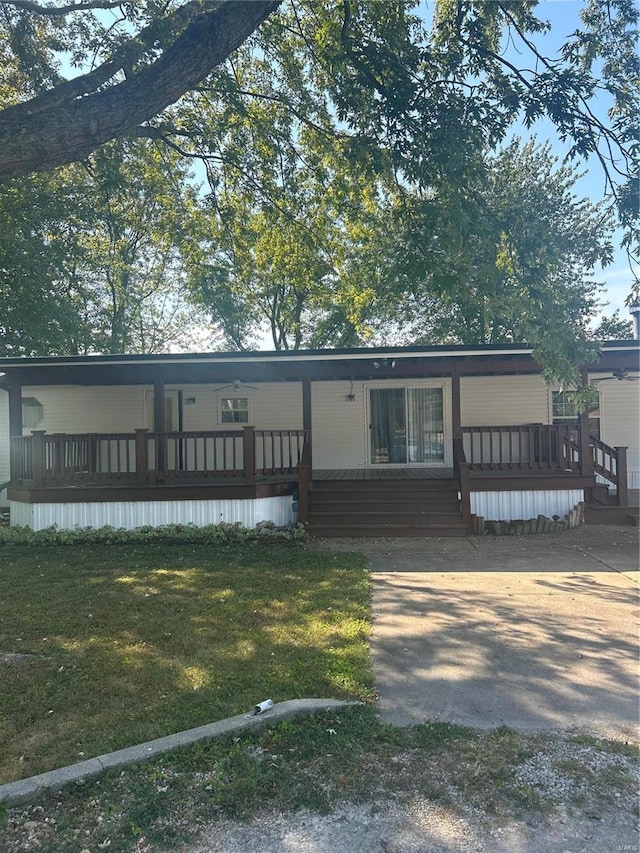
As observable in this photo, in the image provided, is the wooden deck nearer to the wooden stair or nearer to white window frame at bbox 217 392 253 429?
the wooden stair

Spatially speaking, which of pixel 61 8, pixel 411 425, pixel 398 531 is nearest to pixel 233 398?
pixel 411 425

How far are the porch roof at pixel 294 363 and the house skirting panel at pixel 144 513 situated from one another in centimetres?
265

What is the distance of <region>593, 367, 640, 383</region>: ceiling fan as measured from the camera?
10470mm

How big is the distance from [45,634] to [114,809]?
8.87 feet

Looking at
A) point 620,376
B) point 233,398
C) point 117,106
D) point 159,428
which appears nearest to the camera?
point 117,106

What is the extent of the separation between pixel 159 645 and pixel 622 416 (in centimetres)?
1174

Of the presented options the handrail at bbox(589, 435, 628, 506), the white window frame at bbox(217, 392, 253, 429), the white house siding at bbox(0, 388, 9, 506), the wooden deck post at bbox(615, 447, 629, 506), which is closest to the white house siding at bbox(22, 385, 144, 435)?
the white house siding at bbox(0, 388, 9, 506)

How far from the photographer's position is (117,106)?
148 inches

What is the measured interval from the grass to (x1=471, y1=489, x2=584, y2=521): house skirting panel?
23.0 ft

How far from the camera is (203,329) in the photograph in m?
26.1

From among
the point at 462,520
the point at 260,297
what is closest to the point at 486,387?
A: the point at 462,520

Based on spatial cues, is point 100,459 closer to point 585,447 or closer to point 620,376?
point 585,447

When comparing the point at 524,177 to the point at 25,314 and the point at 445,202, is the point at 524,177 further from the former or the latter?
the point at 25,314

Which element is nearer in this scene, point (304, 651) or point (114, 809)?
point (114, 809)
